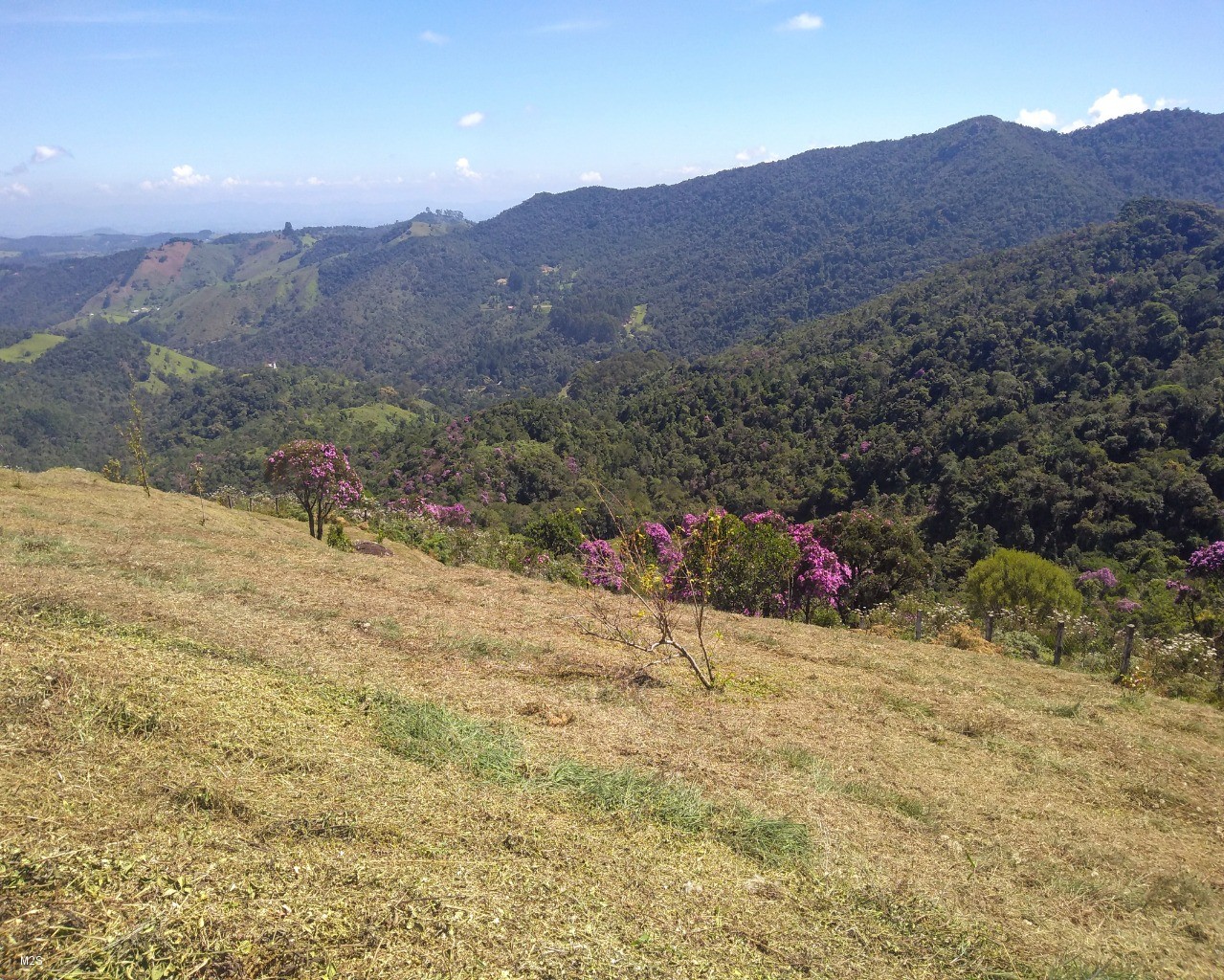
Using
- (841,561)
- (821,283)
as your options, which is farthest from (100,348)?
(841,561)

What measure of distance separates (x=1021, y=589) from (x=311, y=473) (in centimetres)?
1926

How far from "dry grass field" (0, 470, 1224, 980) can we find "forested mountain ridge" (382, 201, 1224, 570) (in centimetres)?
3197

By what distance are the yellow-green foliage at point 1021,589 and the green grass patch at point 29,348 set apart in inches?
7388

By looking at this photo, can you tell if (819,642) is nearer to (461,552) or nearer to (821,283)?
(461,552)

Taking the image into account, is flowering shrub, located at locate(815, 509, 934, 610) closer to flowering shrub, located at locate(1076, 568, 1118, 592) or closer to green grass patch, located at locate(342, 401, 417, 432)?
flowering shrub, located at locate(1076, 568, 1118, 592)

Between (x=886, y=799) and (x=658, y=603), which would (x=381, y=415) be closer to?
(x=658, y=603)

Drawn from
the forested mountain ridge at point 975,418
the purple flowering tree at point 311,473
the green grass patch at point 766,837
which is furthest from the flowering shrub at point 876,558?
the forested mountain ridge at point 975,418

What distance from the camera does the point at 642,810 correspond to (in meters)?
5.14

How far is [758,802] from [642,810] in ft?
3.59


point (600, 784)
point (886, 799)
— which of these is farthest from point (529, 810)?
point (886, 799)

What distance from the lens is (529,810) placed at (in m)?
4.81

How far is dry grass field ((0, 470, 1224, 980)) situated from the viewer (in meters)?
3.33

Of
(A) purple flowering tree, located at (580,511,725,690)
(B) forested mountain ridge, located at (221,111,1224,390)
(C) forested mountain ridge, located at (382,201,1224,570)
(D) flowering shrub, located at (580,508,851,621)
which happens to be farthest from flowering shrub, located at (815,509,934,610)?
(B) forested mountain ridge, located at (221,111,1224,390)

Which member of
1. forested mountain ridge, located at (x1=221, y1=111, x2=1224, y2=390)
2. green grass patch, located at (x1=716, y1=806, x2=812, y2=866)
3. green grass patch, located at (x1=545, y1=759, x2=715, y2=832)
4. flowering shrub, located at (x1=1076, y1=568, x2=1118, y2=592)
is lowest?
flowering shrub, located at (x1=1076, y1=568, x2=1118, y2=592)
